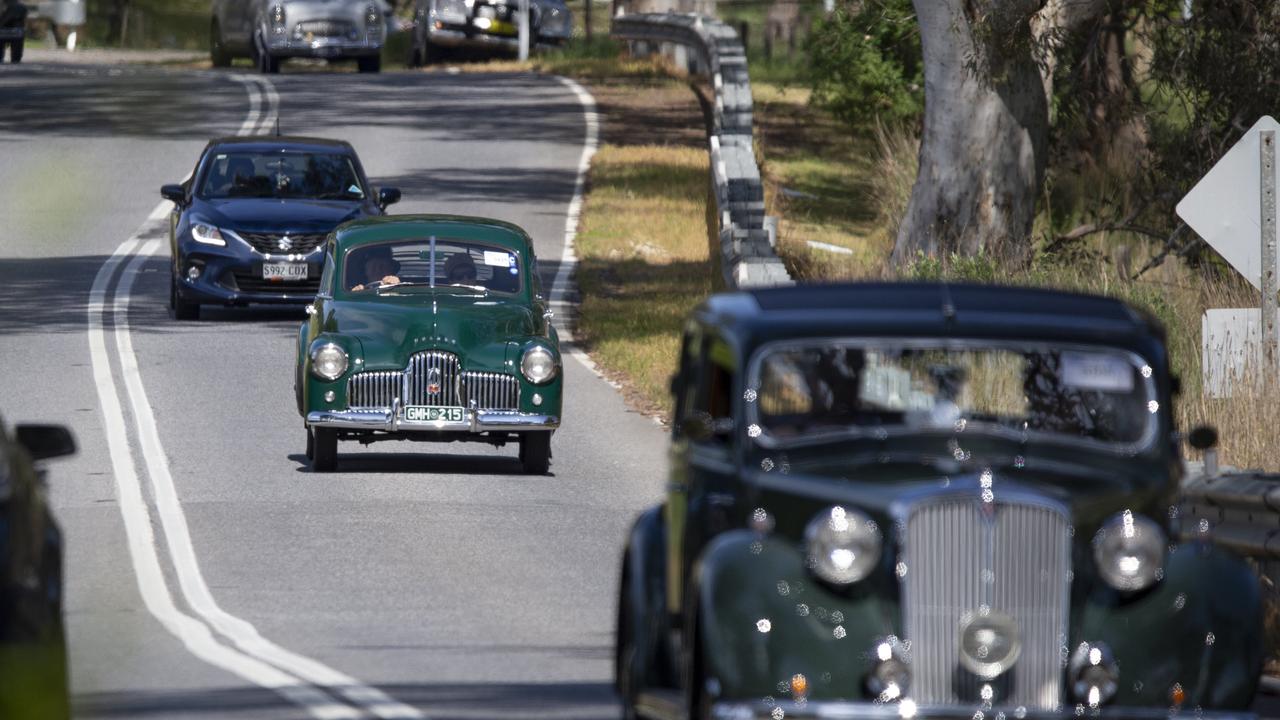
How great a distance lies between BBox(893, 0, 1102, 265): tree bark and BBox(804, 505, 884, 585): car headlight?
17.3 meters

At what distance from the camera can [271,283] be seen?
23.8 metres

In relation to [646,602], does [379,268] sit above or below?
below

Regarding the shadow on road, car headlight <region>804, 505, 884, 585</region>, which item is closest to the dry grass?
the shadow on road

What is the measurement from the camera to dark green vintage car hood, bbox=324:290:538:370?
16.6 metres

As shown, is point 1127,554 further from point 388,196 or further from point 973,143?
point 973,143

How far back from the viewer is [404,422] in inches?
643

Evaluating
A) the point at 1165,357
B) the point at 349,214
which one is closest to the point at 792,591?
the point at 1165,357

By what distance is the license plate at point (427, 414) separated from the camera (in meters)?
16.4

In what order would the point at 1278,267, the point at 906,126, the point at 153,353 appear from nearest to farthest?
the point at 1278,267
the point at 153,353
the point at 906,126

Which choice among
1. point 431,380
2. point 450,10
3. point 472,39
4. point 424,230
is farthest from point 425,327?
point 472,39

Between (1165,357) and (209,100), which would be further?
(209,100)

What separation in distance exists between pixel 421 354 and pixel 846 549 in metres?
9.30

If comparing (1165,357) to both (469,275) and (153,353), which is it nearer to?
(469,275)

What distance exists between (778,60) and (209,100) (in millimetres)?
22723
